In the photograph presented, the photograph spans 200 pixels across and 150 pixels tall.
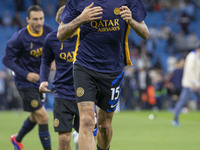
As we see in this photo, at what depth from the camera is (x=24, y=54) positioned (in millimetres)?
9164

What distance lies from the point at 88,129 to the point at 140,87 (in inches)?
799

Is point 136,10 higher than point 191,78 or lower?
higher

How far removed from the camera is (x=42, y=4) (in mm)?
32031

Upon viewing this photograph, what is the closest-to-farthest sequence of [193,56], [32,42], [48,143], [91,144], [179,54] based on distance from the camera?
1. [91,144]
2. [48,143]
3. [32,42]
4. [193,56]
5. [179,54]

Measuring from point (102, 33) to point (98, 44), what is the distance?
15 cm

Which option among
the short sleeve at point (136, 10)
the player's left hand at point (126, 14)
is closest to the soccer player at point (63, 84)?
the short sleeve at point (136, 10)

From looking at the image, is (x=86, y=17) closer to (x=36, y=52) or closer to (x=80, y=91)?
(x=80, y=91)

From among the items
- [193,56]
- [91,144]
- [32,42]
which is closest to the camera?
[91,144]

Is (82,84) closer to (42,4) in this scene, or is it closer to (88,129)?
(88,129)

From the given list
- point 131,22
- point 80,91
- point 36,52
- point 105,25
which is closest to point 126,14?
point 131,22

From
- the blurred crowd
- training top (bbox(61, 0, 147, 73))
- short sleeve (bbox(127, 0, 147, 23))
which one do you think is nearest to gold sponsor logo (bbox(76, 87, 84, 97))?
training top (bbox(61, 0, 147, 73))

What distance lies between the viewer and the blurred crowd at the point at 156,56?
2592cm

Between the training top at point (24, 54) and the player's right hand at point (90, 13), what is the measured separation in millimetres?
3313

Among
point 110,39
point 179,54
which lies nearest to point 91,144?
point 110,39
